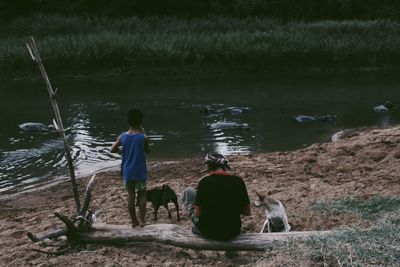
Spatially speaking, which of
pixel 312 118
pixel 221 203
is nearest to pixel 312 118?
pixel 312 118

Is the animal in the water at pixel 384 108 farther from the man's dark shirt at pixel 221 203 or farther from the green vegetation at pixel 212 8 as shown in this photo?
the green vegetation at pixel 212 8

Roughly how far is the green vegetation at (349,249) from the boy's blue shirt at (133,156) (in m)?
2.00

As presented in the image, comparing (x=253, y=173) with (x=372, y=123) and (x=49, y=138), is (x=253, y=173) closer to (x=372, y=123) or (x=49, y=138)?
(x=49, y=138)

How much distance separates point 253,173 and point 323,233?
474 centimetres

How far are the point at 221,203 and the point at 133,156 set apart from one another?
1387mm

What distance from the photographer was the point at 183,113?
1941cm

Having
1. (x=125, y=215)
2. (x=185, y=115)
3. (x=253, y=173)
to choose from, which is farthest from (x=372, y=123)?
(x=125, y=215)

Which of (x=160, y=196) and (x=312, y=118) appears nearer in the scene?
(x=160, y=196)

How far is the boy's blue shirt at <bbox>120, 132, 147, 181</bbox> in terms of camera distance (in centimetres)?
697

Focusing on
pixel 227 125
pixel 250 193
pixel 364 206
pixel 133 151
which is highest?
pixel 133 151

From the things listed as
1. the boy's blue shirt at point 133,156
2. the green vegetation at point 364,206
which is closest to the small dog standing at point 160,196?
the boy's blue shirt at point 133,156

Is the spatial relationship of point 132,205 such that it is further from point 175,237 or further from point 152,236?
point 175,237

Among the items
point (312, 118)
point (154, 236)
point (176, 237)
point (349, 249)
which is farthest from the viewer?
point (312, 118)

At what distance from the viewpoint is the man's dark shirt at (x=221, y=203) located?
6.22 meters
